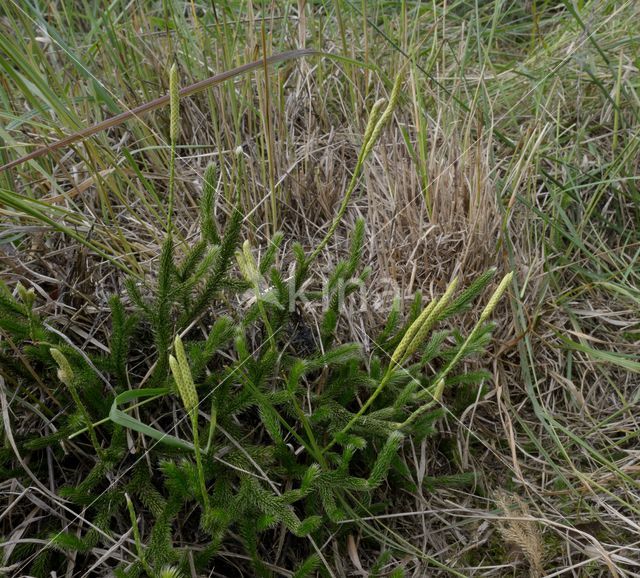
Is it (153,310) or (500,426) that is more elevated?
(153,310)

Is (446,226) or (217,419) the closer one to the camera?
(217,419)

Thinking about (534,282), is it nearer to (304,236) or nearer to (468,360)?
(468,360)

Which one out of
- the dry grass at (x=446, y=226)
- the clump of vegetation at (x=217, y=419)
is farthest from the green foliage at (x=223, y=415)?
the dry grass at (x=446, y=226)

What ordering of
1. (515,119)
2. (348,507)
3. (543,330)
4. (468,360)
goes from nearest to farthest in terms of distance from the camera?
(348,507)
(468,360)
(543,330)
(515,119)

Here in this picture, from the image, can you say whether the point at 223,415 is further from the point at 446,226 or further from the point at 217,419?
the point at 446,226

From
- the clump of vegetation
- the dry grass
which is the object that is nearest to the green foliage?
the clump of vegetation

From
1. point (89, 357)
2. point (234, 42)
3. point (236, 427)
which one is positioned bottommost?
point (236, 427)

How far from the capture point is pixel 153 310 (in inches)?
72.2

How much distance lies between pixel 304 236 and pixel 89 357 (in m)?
0.89

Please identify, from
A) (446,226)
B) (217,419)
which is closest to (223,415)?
(217,419)

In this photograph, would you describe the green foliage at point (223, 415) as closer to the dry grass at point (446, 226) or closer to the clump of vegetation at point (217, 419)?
the clump of vegetation at point (217, 419)

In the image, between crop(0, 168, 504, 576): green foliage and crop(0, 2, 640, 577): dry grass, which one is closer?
crop(0, 168, 504, 576): green foliage

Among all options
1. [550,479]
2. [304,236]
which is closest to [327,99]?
[304,236]

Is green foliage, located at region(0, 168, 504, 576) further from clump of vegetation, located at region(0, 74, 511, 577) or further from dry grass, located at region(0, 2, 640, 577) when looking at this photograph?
dry grass, located at region(0, 2, 640, 577)
